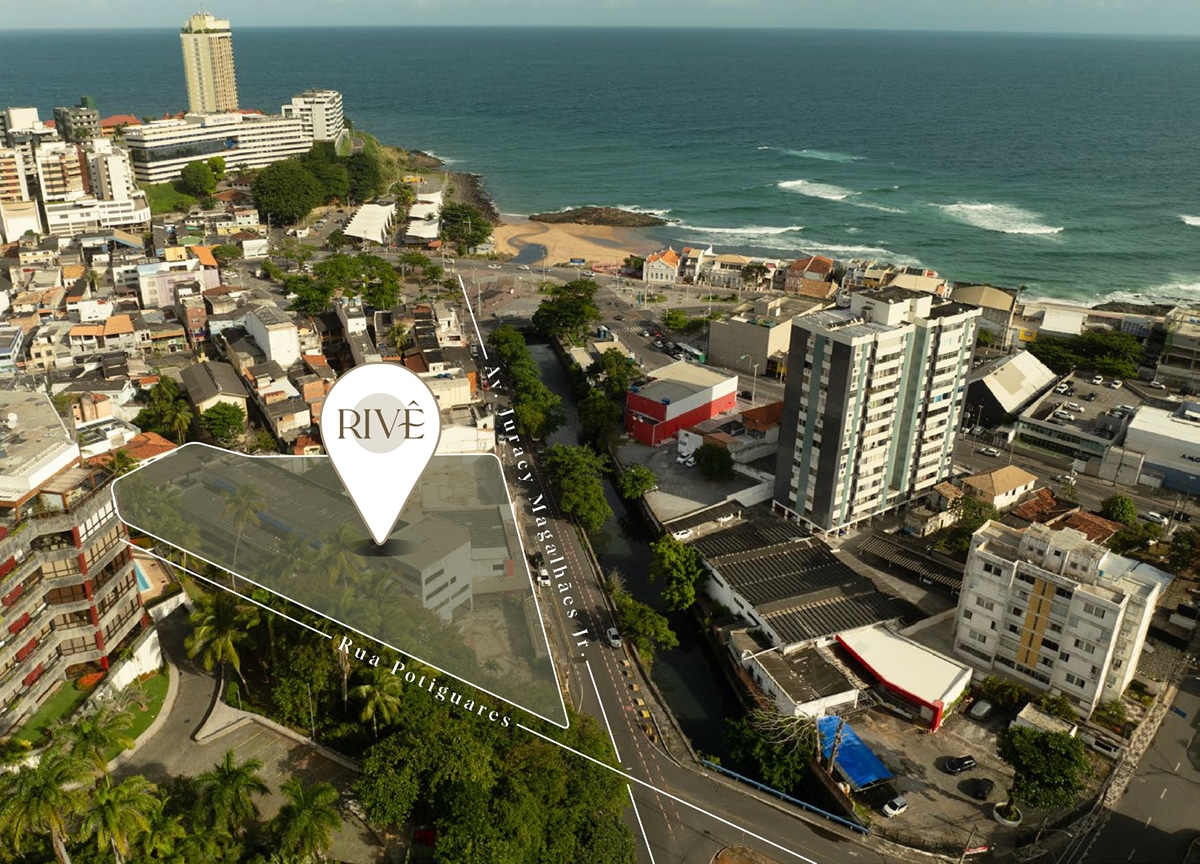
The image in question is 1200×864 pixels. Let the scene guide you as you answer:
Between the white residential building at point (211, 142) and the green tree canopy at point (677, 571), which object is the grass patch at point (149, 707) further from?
the white residential building at point (211, 142)

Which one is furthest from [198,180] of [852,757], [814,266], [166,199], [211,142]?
[852,757]

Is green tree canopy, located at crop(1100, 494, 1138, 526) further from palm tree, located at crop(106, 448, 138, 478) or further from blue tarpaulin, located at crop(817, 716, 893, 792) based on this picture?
palm tree, located at crop(106, 448, 138, 478)

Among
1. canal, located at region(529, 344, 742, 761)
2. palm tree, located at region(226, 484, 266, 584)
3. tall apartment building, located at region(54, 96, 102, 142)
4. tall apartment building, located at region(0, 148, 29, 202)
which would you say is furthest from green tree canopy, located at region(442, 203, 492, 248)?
palm tree, located at region(226, 484, 266, 584)

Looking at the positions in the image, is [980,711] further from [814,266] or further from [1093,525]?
[814,266]

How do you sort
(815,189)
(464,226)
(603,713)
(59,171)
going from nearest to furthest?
(603,713), (59,171), (464,226), (815,189)

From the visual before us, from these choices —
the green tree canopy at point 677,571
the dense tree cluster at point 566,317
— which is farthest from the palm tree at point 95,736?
the dense tree cluster at point 566,317
